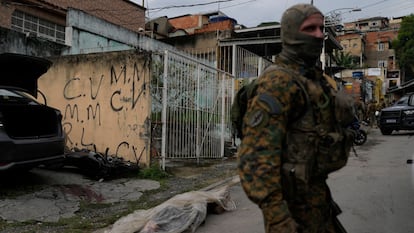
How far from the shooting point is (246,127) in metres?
1.95

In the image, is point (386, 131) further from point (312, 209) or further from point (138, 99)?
point (312, 209)

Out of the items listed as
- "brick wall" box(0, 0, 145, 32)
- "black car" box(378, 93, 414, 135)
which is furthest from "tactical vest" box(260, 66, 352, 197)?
"brick wall" box(0, 0, 145, 32)

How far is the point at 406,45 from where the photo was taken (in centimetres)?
4738

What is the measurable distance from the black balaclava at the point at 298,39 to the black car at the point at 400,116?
51.4 ft

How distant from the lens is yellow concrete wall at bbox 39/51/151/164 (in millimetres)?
7930

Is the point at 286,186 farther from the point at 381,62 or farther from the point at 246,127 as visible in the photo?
the point at 381,62

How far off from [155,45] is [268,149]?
16.3 m

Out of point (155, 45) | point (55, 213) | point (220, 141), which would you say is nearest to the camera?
point (55, 213)

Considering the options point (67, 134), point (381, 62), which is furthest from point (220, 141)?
point (381, 62)

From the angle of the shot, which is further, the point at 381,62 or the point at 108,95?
the point at 381,62

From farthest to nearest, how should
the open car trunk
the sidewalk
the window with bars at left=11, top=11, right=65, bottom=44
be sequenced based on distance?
the window with bars at left=11, top=11, right=65, bottom=44 → the open car trunk → the sidewalk

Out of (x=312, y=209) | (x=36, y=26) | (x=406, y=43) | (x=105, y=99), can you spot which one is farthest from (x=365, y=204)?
(x=406, y=43)

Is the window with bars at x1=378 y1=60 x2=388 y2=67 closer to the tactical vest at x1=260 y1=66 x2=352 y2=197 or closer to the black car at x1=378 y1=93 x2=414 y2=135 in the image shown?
the black car at x1=378 y1=93 x2=414 y2=135

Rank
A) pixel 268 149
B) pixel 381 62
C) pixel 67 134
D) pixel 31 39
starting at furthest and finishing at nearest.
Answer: pixel 381 62 → pixel 31 39 → pixel 67 134 → pixel 268 149
